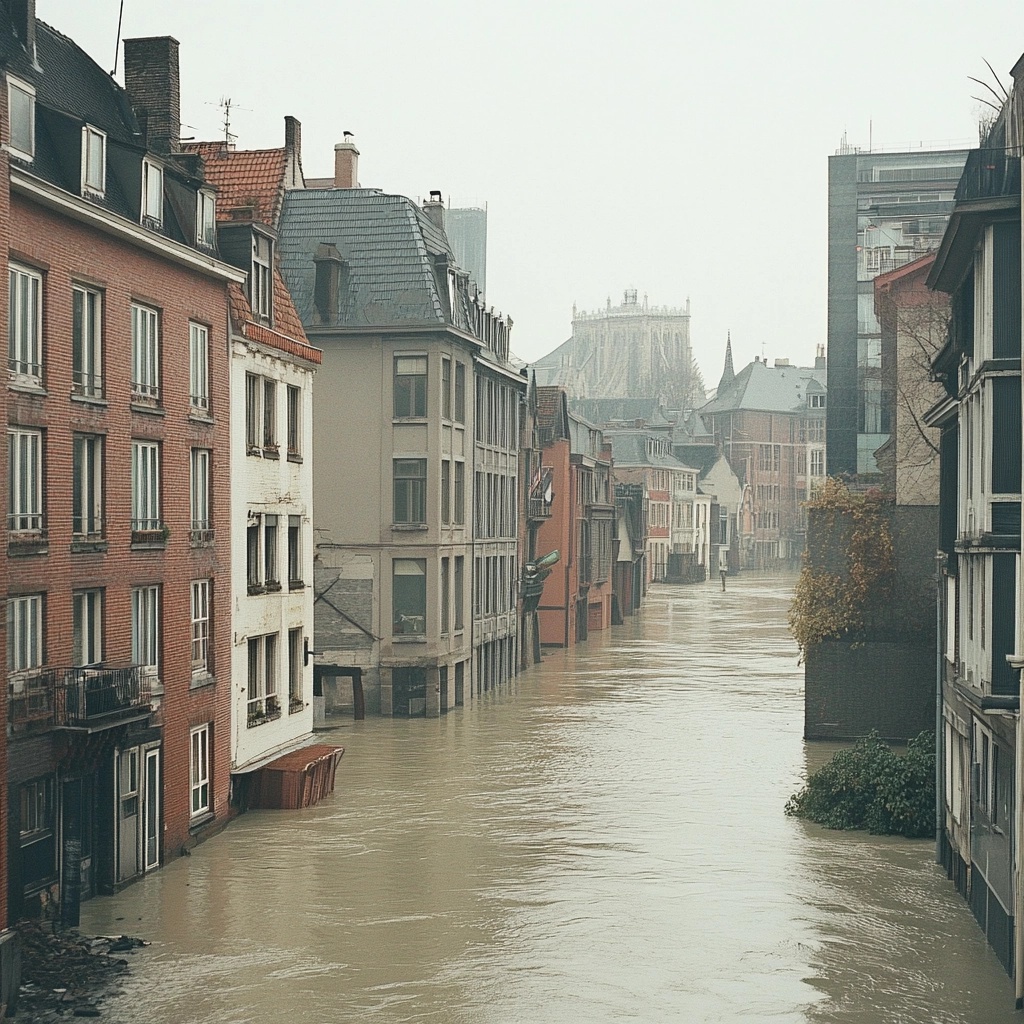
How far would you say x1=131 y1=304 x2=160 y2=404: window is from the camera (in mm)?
25781

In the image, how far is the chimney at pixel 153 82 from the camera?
29.7 meters

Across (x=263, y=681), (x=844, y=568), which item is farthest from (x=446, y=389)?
(x=263, y=681)

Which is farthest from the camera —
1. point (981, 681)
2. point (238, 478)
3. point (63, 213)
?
point (238, 478)

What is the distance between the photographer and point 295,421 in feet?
113

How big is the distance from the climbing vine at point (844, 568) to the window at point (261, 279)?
56.5 feet

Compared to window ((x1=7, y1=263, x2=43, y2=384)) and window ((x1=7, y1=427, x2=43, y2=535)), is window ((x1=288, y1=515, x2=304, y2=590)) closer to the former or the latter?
window ((x1=7, y1=427, x2=43, y2=535))

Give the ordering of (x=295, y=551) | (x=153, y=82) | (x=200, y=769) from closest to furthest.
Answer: (x=200, y=769), (x=153, y=82), (x=295, y=551)

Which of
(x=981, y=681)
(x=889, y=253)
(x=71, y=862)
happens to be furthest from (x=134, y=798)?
(x=889, y=253)

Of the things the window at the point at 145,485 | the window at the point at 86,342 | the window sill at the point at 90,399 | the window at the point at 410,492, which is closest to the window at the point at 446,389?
the window at the point at 410,492

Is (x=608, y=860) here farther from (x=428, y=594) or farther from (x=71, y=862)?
(x=428, y=594)

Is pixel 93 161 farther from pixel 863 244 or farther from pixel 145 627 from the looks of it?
pixel 863 244

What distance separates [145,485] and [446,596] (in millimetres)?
23466

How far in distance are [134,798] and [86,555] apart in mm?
4418

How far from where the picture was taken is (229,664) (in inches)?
1174
